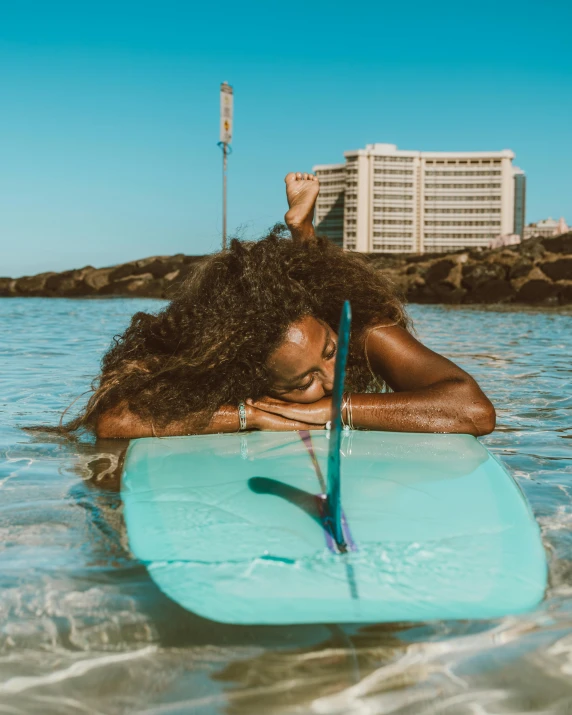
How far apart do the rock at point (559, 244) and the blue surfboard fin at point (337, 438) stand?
32062mm

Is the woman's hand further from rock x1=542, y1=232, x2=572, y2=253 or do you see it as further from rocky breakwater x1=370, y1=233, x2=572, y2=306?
rock x1=542, y1=232, x2=572, y2=253

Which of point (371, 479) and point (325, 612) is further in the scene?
point (371, 479)

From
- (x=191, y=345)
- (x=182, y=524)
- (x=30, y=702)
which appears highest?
(x=191, y=345)

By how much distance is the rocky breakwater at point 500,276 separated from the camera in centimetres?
2883

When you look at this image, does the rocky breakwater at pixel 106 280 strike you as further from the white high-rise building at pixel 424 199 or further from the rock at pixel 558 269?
the white high-rise building at pixel 424 199

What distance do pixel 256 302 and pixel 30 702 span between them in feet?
6.68

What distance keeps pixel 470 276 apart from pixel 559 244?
189 inches

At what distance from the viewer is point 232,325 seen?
3.35 metres

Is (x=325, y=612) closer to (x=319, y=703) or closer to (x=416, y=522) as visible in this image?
(x=319, y=703)

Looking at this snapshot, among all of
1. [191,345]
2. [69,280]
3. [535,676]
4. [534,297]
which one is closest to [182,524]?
[535,676]

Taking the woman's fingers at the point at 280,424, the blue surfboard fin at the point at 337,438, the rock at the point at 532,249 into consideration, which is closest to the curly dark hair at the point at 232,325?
the woman's fingers at the point at 280,424

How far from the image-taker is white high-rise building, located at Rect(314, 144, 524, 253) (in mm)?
124750

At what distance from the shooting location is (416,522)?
227cm

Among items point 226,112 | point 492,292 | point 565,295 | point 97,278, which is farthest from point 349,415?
point 97,278
